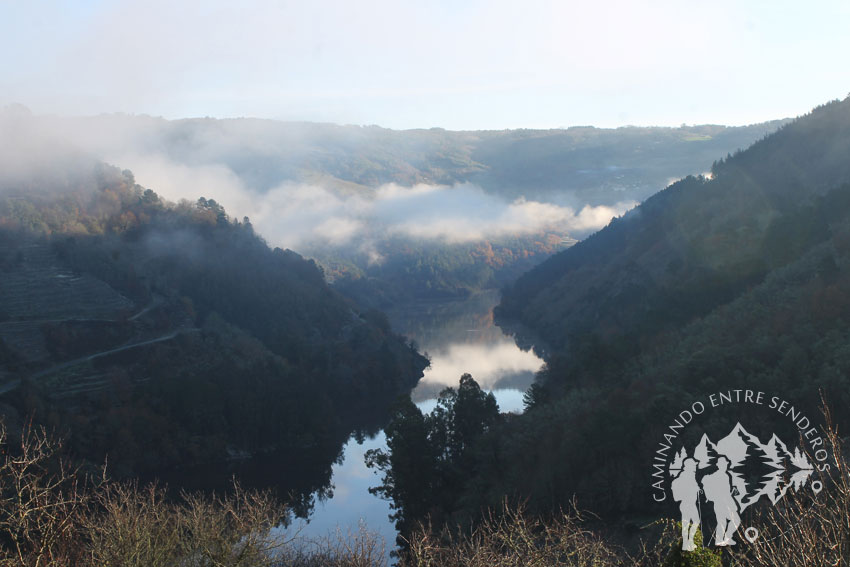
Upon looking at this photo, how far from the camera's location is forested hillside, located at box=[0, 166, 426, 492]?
111 feet

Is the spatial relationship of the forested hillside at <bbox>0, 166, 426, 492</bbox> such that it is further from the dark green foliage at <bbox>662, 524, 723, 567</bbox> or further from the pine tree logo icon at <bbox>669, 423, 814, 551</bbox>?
the dark green foliage at <bbox>662, 524, 723, 567</bbox>

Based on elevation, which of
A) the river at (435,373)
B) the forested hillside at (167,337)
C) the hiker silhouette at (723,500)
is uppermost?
the hiker silhouette at (723,500)

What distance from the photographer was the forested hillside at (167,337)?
33750 mm

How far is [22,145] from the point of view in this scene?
184 feet

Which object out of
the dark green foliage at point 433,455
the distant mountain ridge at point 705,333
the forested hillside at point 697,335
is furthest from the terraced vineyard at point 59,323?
the distant mountain ridge at point 705,333

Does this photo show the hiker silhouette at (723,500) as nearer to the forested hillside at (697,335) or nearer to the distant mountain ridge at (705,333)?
the distant mountain ridge at (705,333)

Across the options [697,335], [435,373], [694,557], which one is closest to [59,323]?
[435,373]

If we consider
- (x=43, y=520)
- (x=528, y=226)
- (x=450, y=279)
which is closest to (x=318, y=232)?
(x=450, y=279)

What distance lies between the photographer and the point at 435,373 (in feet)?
169

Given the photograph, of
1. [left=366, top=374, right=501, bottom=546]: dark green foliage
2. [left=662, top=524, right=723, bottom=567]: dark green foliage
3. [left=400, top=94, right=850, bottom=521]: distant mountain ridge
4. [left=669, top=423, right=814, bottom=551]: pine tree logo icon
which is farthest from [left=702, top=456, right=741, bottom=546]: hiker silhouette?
[left=366, top=374, right=501, bottom=546]: dark green foliage

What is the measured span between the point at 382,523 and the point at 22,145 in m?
50.1

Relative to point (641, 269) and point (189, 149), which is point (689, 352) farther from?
point (189, 149)

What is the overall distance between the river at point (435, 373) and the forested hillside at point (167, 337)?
8.69ft

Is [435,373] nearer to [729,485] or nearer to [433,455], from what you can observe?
[433,455]
